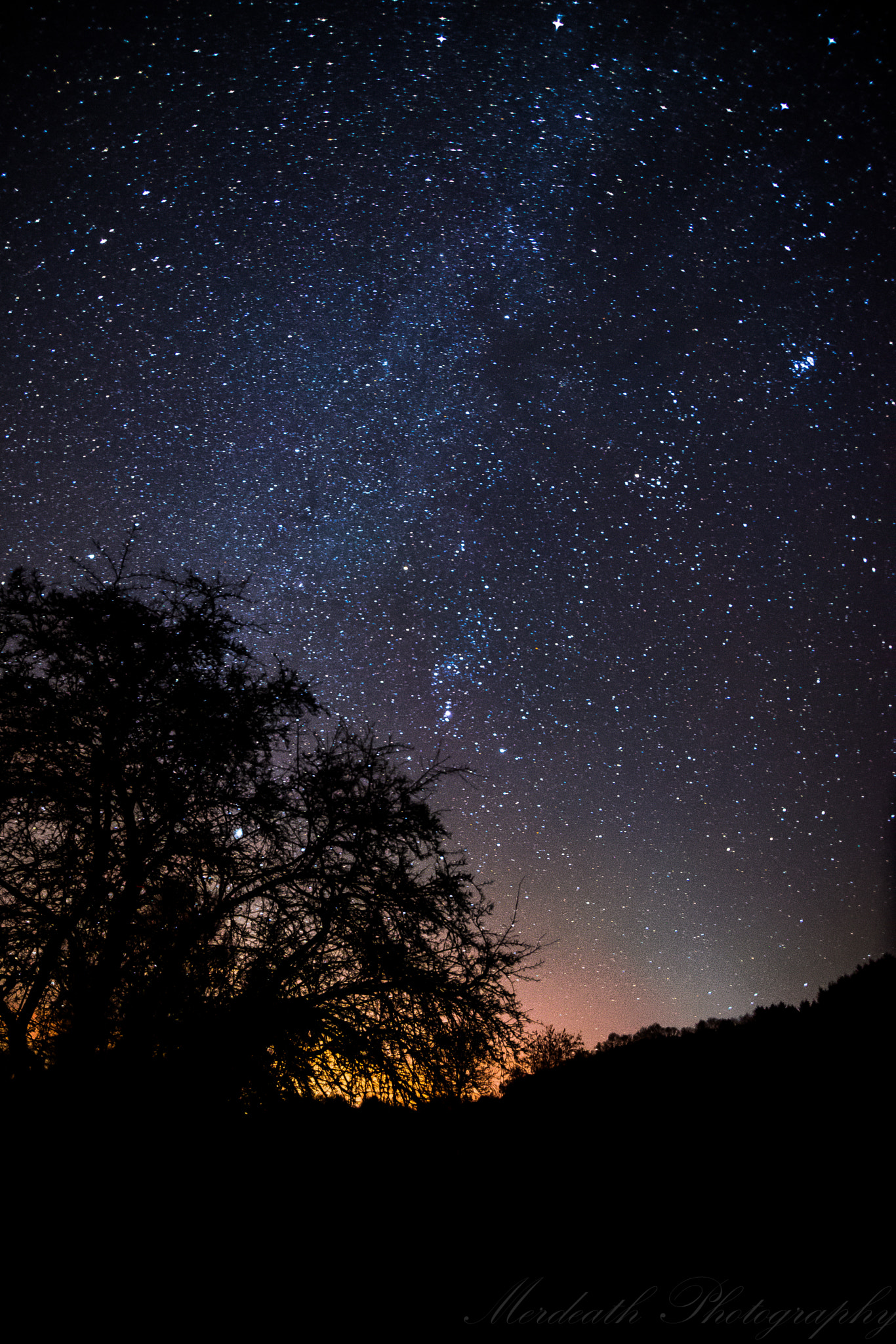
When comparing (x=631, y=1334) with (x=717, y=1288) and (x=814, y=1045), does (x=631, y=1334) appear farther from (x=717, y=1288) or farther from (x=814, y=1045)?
(x=814, y=1045)

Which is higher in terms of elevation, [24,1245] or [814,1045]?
[24,1245]

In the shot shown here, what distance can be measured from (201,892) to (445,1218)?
10.5 feet

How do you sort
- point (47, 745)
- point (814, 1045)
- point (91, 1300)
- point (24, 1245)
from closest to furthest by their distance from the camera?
point (91, 1300), point (24, 1245), point (47, 745), point (814, 1045)

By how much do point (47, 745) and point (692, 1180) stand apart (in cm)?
635

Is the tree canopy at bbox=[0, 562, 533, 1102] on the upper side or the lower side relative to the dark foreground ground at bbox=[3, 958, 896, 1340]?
upper

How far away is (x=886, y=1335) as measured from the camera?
288cm

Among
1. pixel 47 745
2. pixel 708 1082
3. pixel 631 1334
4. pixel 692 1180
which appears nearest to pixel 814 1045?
pixel 708 1082

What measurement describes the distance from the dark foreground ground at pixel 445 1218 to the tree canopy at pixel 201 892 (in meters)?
0.49

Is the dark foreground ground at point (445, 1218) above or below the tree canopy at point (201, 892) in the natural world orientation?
below

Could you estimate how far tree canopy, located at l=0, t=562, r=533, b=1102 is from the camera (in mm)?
4625

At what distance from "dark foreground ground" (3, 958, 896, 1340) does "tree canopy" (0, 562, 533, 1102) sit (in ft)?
1.61

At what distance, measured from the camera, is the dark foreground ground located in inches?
126

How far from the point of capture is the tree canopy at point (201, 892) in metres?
4.62

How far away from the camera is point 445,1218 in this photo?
4.39 metres
